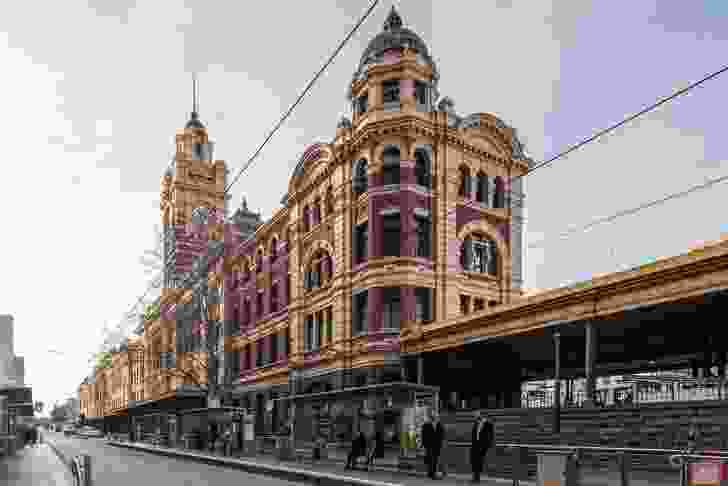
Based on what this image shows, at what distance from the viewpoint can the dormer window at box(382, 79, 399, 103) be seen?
116ft

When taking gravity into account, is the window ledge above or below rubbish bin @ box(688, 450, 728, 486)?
above

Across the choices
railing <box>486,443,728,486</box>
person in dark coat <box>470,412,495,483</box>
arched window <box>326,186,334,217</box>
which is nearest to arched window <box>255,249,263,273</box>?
arched window <box>326,186,334,217</box>

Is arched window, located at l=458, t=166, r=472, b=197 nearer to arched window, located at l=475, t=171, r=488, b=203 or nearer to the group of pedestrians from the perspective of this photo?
arched window, located at l=475, t=171, r=488, b=203

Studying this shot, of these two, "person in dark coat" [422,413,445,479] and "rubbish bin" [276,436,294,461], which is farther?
"rubbish bin" [276,436,294,461]

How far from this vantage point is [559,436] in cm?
2039

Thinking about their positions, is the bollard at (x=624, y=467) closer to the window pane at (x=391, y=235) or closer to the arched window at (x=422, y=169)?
the window pane at (x=391, y=235)

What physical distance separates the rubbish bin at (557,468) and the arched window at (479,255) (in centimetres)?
2531

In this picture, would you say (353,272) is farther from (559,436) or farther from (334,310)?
(559,436)

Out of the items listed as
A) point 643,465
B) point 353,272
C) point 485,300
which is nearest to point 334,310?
point 353,272

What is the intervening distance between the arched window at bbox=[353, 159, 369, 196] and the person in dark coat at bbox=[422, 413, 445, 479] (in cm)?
1815

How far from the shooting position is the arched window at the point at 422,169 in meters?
35.2

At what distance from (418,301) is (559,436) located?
14.3 meters

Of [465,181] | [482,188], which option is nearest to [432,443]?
[465,181]

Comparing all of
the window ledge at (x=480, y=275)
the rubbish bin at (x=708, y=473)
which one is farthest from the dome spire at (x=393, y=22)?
the rubbish bin at (x=708, y=473)
